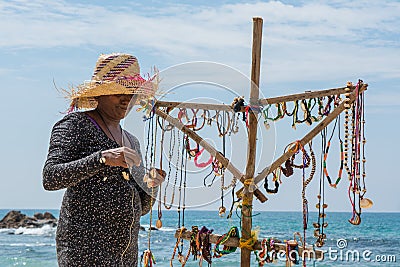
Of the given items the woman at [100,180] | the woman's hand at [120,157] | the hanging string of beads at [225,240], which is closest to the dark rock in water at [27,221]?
the hanging string of beads at [225,240]

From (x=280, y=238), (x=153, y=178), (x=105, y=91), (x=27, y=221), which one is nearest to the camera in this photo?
(x=105, y=91)

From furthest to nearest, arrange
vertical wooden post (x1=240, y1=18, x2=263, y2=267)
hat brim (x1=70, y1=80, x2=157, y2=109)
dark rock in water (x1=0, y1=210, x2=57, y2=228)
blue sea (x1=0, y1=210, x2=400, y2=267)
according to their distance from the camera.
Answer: dark rock in water (x1=0, y1=210, x2=57, y2=228) → blue sea (x1=0, y1=210, x2=400, y2=267) → vertical wooden post (x1=240, y1=18, x2=263, y2=267) → hat brim (x1=70, y1=80, x2=157, y2=109)

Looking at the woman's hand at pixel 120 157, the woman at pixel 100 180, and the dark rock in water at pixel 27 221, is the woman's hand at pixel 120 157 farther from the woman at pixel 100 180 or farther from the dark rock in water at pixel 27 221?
the dark rock in water at pixel 27 221

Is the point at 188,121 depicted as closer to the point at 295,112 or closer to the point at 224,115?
the point at 224,115

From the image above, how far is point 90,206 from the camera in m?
2.02

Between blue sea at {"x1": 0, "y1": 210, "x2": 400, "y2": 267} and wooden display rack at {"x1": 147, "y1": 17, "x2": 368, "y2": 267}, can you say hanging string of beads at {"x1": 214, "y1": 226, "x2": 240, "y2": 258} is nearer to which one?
wooden display rack at {"x1": 147, "y1": 17, "x2": 368, "y2": 267}

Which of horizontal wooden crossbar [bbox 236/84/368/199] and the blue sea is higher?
horizontal wooden crossbar [bbox 236/84/368/199]

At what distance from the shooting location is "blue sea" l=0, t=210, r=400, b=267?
1202cm

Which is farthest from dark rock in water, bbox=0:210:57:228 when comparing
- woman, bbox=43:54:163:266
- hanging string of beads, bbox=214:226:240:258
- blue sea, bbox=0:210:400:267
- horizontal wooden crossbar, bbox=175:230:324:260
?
woman, bbox=43:54:163:266

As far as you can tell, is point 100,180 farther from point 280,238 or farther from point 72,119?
point 280,238

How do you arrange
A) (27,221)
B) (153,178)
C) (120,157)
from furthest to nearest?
(27,221) → (153,178) → (120,157)

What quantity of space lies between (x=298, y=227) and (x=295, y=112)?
701 inches

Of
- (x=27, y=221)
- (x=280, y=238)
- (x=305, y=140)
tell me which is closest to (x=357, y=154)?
(x=305, y=140)

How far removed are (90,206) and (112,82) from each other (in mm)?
405
